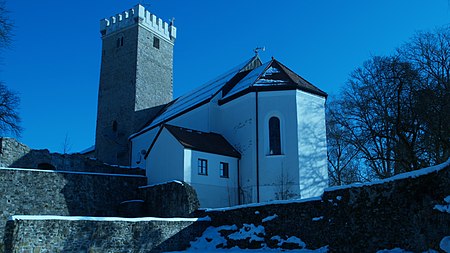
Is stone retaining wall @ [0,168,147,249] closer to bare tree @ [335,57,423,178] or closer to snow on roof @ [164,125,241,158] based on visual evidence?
snow on roof @ [164,125,241,158]

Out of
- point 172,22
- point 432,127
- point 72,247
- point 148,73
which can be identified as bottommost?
point 72,247

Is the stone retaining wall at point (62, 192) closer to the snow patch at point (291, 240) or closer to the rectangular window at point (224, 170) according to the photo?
the rectangular window at point (224, 170)

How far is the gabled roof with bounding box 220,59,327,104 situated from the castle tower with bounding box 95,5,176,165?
39.4 feet

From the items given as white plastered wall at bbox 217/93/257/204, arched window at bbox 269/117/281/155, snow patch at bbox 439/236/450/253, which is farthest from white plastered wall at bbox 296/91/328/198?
snow patch at bbox 439/236/450/253

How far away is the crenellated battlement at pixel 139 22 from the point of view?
38969mm

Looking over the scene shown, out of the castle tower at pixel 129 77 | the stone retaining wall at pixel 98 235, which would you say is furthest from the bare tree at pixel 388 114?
the castle tower at pixel 129 77

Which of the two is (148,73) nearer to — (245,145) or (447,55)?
(245,145)

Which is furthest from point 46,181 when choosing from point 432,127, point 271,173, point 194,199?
point 432,127

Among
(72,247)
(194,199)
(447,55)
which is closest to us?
(72,247)

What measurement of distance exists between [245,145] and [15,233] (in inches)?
513

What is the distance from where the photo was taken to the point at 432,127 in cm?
1672

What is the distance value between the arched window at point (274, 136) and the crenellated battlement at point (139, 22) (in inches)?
762

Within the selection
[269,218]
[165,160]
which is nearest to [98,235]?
[269,218]

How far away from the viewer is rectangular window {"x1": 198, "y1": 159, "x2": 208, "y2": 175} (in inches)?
885
